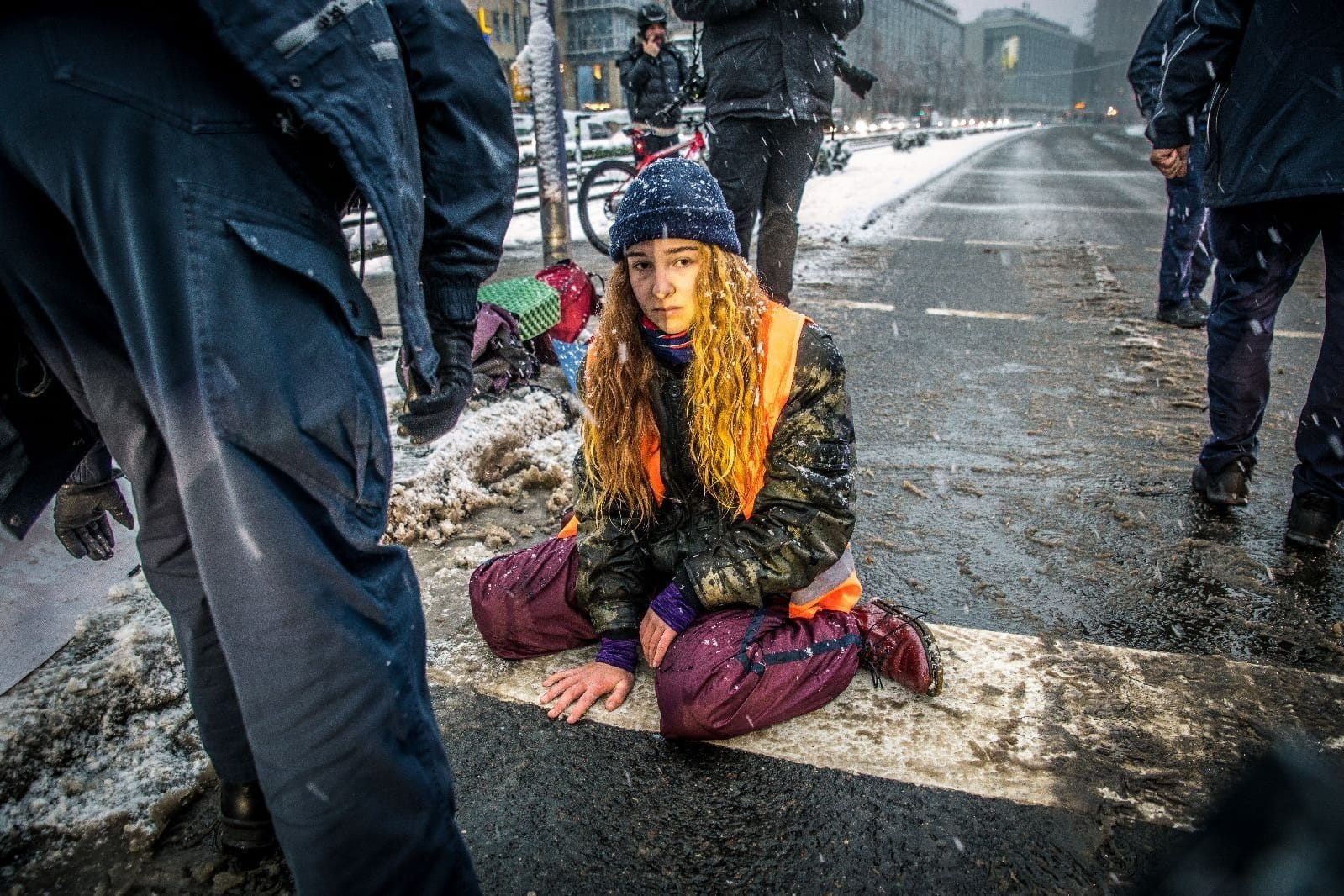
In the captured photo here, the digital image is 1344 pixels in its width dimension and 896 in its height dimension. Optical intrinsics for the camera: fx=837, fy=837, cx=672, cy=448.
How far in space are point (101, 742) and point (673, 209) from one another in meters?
1.77

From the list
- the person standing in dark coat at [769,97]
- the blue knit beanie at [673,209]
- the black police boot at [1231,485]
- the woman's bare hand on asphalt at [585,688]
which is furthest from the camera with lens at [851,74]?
the woman's bare hand on asphalt at [585,688]

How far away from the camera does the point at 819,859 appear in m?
1.58

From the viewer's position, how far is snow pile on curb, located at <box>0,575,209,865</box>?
1.68 meters

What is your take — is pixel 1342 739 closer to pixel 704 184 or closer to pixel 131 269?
pixel 704 184

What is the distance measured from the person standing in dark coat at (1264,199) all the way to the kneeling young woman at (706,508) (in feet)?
5.32

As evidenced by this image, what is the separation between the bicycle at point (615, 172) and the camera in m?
8.14

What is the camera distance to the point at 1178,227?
5.25 metres

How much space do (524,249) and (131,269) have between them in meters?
7.59

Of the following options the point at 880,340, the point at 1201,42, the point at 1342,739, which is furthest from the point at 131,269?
the point at 880,340

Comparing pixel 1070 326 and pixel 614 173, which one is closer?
pixel 1070 326

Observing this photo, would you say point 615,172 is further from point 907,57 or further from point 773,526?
point 907,57

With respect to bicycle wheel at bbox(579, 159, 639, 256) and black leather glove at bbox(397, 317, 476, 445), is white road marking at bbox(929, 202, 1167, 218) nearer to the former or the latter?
bicycle wheel at bbox(579, 159, 639, 256)

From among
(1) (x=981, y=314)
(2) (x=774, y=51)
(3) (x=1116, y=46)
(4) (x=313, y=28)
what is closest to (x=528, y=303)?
(2) (x=774, y=51)

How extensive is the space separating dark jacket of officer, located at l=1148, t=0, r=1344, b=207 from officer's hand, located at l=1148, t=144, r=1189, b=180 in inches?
7.8
